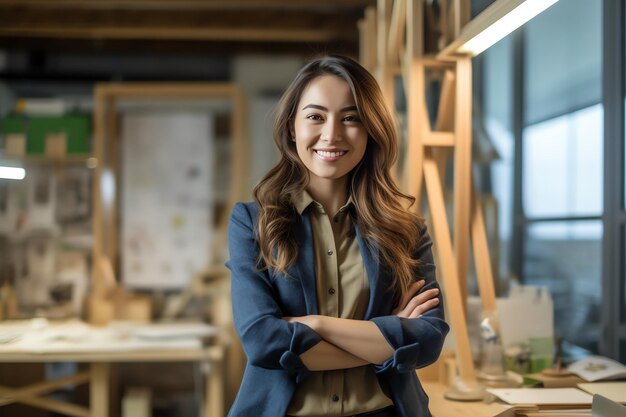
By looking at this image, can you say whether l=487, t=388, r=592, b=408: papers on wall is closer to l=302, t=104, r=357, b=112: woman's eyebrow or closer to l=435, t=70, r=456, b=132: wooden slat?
l=435, t=70, r=456, b=132: wooden slat

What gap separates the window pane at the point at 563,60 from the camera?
142 inches

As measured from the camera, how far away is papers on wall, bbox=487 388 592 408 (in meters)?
2.19

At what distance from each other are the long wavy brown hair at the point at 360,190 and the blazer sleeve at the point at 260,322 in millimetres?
43

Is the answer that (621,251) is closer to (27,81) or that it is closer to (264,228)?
(264,228)

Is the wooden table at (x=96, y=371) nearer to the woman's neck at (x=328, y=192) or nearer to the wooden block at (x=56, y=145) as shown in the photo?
the wooden block at (x=56, y=145)

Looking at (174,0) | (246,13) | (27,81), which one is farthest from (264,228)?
(27,81)

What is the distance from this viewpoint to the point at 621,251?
3275 mm

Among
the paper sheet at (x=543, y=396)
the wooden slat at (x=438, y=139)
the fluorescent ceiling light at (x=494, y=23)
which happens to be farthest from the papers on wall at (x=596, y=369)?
the fluorescent ceiling light at (x=494, y=23)

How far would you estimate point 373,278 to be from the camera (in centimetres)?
161

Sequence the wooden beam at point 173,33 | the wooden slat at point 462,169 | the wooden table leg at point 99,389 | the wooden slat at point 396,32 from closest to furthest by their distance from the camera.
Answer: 1. the wooden slat at point 462,169
2. the wooden slat at point 396,32
3. the wooden table leg at point 99,389
4. the wooden beam at point 173,33

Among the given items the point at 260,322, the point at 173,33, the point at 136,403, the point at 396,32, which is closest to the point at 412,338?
the point at 260,322

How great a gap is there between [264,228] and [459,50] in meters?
1.20

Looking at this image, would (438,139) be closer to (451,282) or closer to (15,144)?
(451,282)

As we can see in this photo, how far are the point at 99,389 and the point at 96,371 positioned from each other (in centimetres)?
10
